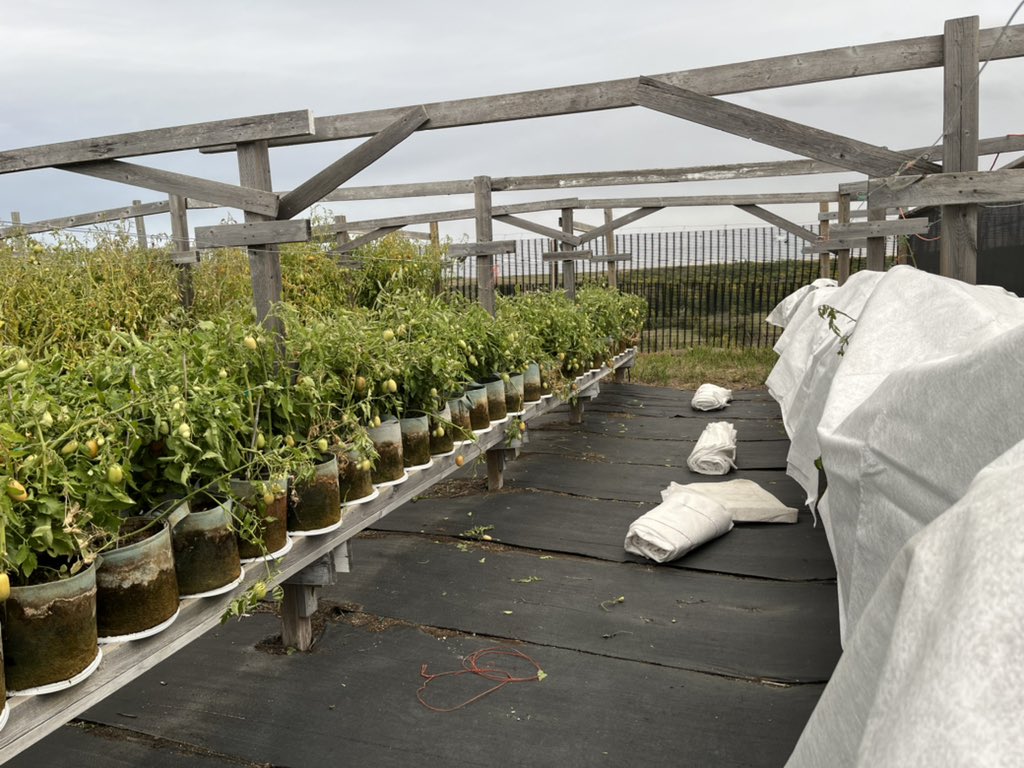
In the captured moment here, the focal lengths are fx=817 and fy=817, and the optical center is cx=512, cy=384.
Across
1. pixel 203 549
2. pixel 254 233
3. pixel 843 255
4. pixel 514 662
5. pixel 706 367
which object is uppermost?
pixel 254 233

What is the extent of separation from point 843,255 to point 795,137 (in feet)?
19.6

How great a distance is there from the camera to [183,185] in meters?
3.14

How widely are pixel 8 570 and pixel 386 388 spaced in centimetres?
145

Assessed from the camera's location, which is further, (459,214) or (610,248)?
(610,248)

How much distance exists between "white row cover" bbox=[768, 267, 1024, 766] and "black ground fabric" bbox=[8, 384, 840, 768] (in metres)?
0.68

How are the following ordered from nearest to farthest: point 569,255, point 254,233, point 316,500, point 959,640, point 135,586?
point 959,640, point 135,586, point 316,500, point 254,233, point 569,255

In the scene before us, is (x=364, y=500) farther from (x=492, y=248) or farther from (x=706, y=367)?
(x=706, y=367)

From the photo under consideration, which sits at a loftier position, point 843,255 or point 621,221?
point 621,221

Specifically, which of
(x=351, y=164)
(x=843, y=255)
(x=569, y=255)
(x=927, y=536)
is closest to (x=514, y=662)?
(x=351, y=164)

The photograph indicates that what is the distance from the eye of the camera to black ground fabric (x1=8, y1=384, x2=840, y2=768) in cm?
238

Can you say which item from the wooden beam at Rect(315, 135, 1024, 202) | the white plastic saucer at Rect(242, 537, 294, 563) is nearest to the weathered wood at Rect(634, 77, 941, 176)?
the white plastic saucer at Rect(242, 537, 294, 563)

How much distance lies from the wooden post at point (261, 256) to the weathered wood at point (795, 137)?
5.88 ft

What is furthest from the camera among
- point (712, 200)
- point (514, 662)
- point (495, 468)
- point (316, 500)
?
point (712, 200)

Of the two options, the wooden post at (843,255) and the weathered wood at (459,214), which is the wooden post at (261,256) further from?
the wooden post at (843,255)
